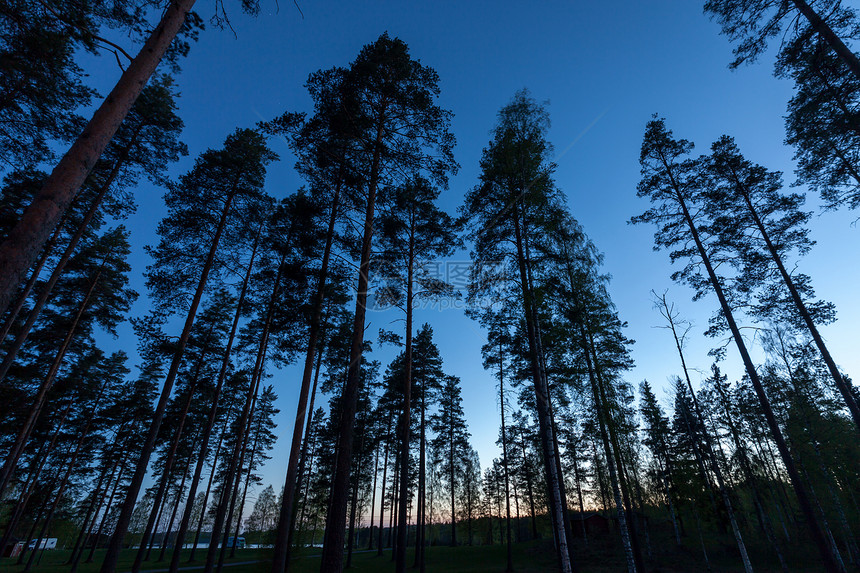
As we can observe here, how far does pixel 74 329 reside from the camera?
15742 mm

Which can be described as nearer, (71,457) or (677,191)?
(677,191)

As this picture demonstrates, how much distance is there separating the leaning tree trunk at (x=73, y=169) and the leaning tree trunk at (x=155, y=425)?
8.75 metres

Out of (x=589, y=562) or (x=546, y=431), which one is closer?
(x=546, y=431)

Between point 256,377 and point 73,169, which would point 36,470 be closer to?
point 256,377

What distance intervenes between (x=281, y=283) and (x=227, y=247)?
292 cm

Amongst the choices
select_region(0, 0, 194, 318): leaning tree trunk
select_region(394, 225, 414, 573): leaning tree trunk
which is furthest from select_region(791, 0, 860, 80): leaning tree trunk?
select_region(0, 0, 194, 318): leaning tree trunk

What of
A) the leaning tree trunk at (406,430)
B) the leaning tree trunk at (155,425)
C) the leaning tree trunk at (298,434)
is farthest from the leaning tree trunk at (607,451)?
the leaning tree trunk at (155,425)

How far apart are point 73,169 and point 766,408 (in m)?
18.6

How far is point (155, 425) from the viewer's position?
10.0m

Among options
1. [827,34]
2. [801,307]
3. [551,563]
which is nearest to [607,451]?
[801,307]

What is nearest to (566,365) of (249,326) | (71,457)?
(249,326)

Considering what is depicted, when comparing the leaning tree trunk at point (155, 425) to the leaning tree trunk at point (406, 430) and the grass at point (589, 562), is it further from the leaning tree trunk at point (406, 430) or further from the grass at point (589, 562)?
the grass at point (589, 562)

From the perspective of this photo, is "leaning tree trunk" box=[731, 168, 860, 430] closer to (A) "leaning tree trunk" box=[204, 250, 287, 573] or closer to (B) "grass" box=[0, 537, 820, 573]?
(B) "grass" box=[0, 537, 820, 573]

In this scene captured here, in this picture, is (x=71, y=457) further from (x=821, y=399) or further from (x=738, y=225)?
(x=821, y=399)
